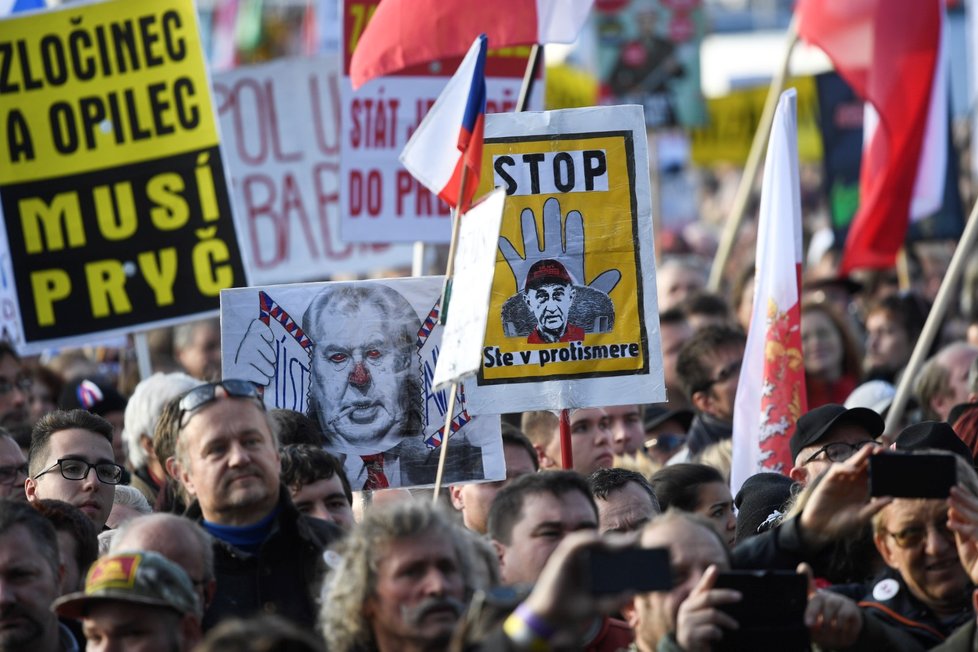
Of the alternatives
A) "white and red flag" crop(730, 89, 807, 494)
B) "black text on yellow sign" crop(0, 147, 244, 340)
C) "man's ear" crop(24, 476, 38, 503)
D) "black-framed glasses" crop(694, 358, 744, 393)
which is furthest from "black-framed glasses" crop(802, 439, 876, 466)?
"black text on yellow sign" crop(0, 147, 244, 340)

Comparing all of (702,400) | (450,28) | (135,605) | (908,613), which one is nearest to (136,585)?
(135,605)

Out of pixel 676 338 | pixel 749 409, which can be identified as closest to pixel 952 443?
pixel 749 409

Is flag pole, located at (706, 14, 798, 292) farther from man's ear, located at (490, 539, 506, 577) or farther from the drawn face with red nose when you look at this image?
man's ear, located at (490, 539, 506, 577)

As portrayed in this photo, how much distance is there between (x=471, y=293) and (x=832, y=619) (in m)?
1.50

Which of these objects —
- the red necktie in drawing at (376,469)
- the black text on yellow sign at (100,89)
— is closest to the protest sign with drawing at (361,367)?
the red necktie in drawing at (376,469)

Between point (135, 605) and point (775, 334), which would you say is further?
point (775, 334)

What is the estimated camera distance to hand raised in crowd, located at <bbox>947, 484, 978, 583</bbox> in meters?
4.38

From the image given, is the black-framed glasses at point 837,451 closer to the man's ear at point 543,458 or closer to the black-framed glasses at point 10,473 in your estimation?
the man's ear at point 543,458

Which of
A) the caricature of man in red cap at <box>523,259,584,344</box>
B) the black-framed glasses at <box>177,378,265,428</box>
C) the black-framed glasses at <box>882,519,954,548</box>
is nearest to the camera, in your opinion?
the black-framed glasses at <box>882,519,954,548</box>

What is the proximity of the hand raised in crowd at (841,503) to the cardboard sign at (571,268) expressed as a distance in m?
1.53

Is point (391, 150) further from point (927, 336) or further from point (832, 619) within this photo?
point (832, 619)

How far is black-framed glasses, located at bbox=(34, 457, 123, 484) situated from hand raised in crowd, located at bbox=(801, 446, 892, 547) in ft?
8.61

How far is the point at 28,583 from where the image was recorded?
473 cm

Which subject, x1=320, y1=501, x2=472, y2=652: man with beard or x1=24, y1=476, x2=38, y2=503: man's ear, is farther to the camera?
x1=24, y1=476, x2=38, y2=503: man's ear
